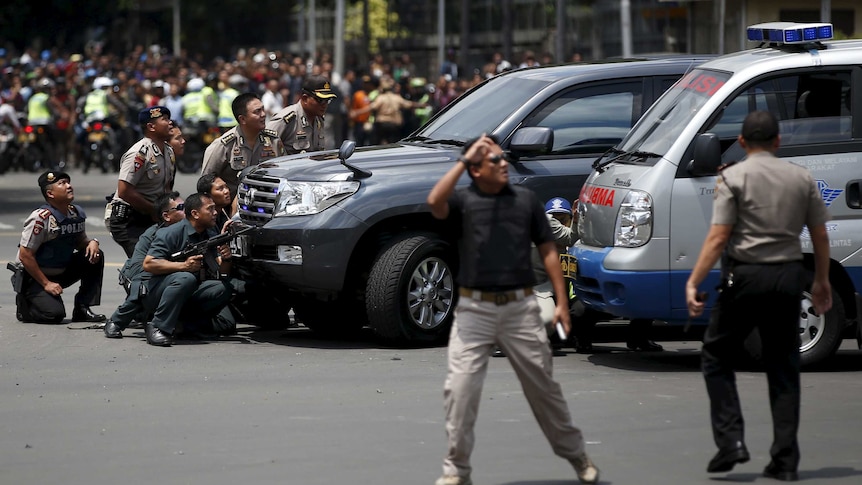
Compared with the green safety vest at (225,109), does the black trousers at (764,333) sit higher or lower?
lower

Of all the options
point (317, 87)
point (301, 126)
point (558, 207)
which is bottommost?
point (558, 207)

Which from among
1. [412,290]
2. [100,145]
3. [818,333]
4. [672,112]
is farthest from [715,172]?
[100,145]

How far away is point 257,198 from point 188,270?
68 centimetres

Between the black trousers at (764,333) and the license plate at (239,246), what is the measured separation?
4.42m

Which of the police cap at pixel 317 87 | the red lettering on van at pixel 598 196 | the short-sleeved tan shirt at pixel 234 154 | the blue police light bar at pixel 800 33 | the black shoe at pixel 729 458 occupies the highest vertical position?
the blue police light bar at pixel 800 33

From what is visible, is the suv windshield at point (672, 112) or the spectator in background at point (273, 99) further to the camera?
the spectator in background at point (273, 99)

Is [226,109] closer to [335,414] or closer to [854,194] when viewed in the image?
[854,194]

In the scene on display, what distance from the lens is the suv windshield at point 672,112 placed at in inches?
350

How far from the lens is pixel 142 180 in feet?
36.0

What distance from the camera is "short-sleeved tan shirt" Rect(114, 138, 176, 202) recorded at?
35.6 feet

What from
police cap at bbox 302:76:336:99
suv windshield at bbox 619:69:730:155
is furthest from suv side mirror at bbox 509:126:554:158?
police cap at bbox 302:76:336:99

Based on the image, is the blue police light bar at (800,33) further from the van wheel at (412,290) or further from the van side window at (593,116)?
the van wheel at (412,290)

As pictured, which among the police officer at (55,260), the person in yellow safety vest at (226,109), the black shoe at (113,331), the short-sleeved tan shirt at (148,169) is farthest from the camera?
the person in yellow safety vest at (226,109)

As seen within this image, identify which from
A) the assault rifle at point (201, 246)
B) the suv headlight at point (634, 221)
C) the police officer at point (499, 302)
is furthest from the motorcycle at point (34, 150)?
the police officer at point (499, 302)
